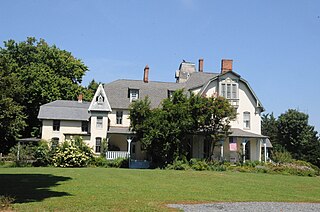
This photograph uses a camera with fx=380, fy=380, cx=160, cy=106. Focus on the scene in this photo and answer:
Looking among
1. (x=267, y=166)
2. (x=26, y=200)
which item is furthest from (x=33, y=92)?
(x=26, y=200)

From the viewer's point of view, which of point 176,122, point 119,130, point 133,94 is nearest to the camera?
point 176,122

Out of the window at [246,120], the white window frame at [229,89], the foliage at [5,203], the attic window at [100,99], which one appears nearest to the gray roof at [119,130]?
the attic window at [100,99]

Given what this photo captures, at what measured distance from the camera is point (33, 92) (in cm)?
5053

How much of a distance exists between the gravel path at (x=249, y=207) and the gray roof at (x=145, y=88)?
2984cm

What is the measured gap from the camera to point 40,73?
50219 millimetres

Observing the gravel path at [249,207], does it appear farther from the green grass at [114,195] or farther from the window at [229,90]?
the window at [229,90]

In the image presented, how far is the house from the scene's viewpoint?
132 feet

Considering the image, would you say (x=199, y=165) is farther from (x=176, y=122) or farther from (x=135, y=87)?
(x=135, y=87)

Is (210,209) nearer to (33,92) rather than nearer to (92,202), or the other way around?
(92,202)

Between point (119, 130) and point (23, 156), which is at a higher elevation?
point (119, 130)

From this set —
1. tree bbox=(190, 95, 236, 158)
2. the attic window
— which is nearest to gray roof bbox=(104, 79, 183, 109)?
the attic window

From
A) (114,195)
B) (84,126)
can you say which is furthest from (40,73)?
(114,195)

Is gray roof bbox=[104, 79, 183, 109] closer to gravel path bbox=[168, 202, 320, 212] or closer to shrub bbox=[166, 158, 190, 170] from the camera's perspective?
shrub bbox=[166, 158, 190, 170]

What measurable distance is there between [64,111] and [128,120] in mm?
7459
